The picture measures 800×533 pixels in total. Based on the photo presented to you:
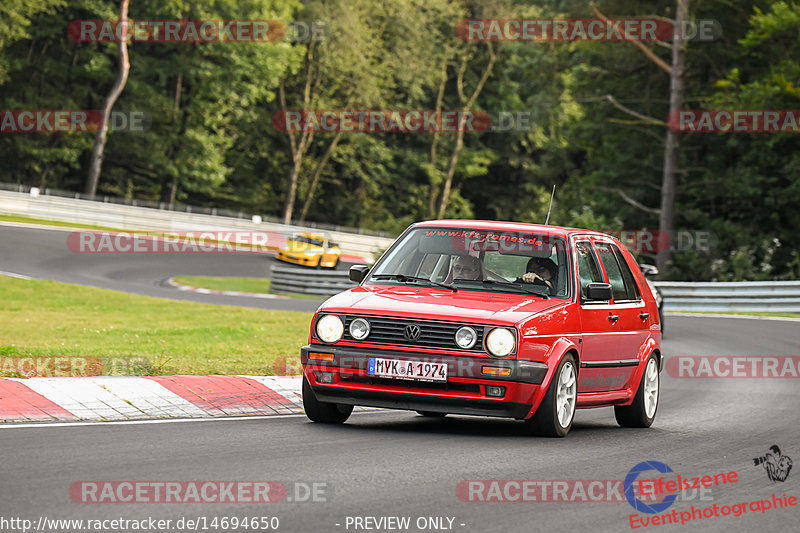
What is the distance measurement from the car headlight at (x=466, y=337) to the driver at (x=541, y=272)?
1.20 meters

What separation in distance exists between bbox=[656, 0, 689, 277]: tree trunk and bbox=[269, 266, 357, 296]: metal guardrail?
11.4m

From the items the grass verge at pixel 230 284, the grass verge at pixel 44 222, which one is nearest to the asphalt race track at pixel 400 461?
the grass verge at pixel 230 284

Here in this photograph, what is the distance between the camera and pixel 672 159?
132 feet

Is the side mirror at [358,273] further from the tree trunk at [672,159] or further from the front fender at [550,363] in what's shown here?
the tree trunk at [672,159]

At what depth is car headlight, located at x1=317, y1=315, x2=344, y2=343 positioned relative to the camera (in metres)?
9.23

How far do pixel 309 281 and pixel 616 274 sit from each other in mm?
23367

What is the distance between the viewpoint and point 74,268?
3534 centimetres

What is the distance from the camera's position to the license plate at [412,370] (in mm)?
8992

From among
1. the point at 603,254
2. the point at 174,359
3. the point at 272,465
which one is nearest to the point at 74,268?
the point at 174,359

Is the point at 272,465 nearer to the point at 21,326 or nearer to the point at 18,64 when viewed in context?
the point at 21,326

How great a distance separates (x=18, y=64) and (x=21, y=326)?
43.7 m

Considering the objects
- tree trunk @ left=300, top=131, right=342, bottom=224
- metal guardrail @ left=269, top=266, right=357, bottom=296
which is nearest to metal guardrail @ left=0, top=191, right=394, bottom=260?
metal guardrail @ left=269, top=266, right=357, bottom=296

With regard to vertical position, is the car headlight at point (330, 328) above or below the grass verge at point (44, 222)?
above

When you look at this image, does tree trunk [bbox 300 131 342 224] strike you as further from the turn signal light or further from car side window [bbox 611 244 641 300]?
the turn signal light
